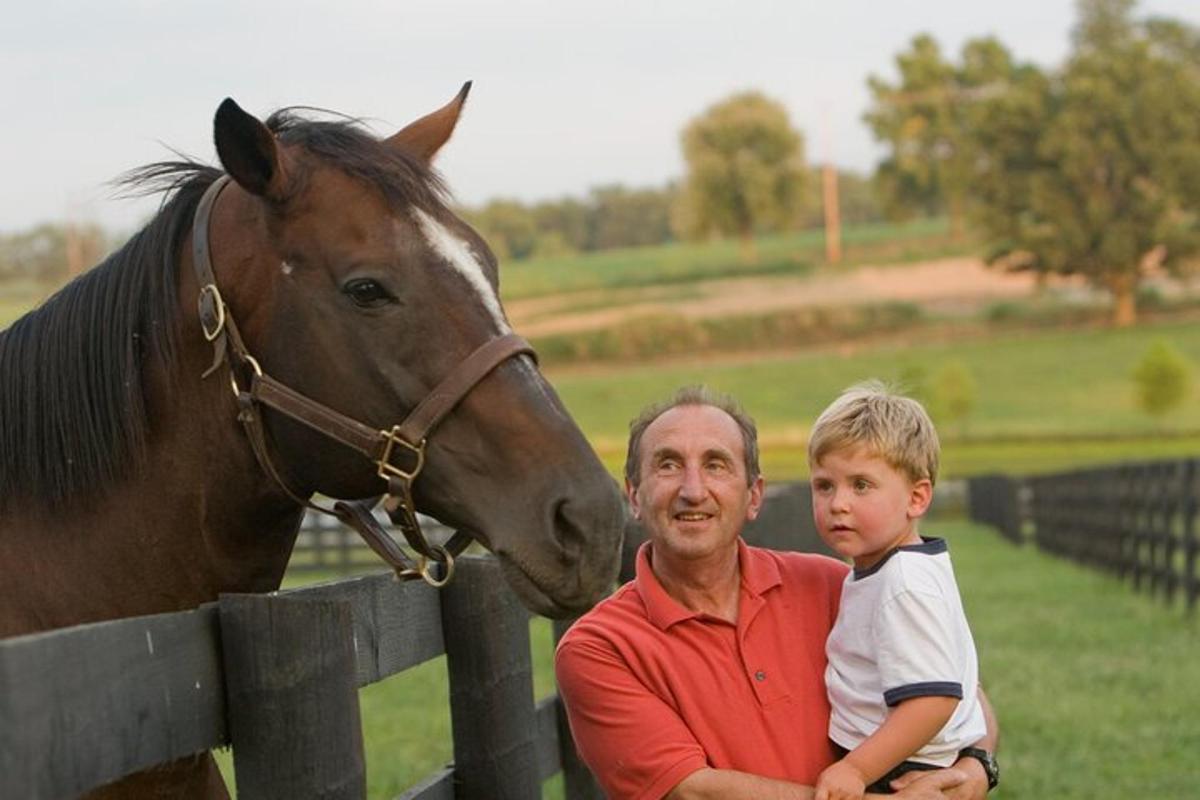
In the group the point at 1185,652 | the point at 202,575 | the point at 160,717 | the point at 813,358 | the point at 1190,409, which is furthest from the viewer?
the point at 813,358

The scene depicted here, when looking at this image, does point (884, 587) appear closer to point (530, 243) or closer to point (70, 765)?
point (70, 765)

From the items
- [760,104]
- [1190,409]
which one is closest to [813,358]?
[1190,409]

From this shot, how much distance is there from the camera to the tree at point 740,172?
97375mm

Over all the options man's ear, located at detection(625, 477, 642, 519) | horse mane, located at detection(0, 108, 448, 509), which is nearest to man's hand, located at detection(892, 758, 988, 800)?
man's ear, located at detection(625, 477, 642, 519)

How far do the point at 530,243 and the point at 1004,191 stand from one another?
42.8m

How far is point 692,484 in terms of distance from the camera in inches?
134

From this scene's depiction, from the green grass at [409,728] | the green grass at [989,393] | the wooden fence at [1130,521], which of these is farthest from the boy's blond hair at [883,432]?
the green grass at [989,393]

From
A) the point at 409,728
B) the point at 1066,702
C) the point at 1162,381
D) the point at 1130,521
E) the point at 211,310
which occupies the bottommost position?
the point at 1162,381

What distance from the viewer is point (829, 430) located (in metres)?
3.38

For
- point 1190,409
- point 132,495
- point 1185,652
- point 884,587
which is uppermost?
point 132,495

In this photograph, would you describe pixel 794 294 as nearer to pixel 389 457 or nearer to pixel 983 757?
pixel 983 757

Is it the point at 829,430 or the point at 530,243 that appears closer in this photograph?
the point at 829,430

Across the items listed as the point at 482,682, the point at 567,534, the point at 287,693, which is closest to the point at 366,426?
the point at 567,534

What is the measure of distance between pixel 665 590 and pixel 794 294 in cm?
8040
